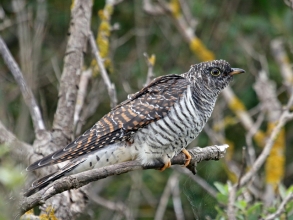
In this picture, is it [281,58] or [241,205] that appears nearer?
[241,205]

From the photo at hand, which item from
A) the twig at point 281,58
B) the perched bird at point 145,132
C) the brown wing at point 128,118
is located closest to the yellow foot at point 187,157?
the perched bird at point 145,132

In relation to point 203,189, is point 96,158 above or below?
above

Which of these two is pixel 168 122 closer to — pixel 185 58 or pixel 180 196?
pixel 180 196

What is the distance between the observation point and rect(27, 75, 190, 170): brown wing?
3.24 m

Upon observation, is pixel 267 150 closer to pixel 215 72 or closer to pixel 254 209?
pixel 254 209

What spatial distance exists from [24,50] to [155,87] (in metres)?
1.01

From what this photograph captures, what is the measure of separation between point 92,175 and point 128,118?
80 cm

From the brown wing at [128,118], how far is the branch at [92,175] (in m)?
0.26

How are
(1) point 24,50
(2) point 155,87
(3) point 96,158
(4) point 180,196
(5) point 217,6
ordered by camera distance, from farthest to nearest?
(5) point 217,6 → (4) point 180,196 → (2) point 155,87 → (3) point 96,158 → (1) point 24,50

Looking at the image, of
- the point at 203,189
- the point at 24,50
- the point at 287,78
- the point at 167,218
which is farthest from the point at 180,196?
the point at 24,50

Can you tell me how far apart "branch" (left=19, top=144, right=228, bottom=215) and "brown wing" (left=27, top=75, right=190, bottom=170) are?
0.86 ft

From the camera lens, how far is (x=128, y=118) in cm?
331

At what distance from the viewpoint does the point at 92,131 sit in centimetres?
333

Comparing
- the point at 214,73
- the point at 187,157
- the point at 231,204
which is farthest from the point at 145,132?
the point at 214,73
